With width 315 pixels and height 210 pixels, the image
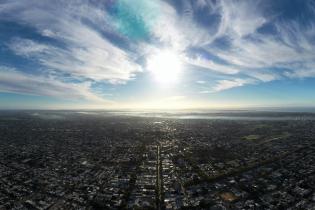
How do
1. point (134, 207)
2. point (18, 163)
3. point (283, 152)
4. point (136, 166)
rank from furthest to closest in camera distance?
point (283, 152), point (18, 163), point (136, 166), point (134, 207)

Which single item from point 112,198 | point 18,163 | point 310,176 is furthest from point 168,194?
point 18,163

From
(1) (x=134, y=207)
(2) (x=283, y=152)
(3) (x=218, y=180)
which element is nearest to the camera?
(1) (x=134, y=207)

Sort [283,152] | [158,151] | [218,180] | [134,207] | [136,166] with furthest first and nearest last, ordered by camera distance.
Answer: [158,151], [283,152], [136,166], [218,180], [134,207]

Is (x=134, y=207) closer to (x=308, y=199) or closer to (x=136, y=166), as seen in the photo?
(x=136, y=166)

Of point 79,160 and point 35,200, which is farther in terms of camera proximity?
point 79,160

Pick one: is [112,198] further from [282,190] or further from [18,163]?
[18,163]

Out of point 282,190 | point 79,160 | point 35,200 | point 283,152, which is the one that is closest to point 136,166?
point 79,160

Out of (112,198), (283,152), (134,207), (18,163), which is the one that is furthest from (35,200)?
(283,152)

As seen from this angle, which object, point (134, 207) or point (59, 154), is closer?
point (134, 207)

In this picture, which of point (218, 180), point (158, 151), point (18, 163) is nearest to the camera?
point (218, 180)
